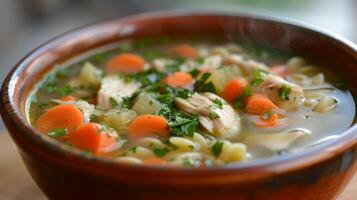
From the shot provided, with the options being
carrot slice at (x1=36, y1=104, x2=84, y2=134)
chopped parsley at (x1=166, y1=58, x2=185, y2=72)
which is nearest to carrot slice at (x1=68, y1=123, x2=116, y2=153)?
carrot slice at (x1=36, y1=104, x2=84, y2=134)

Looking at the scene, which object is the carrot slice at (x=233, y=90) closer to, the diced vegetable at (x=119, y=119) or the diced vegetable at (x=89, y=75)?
the diced vegetable at (x=119, y=119)

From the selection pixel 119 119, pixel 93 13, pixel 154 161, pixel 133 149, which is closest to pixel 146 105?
pixel 119 119

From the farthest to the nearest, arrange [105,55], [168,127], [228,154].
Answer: [105,55]
[168,127]
[228,154]

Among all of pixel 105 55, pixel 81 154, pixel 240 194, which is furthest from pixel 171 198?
pixel 105 55

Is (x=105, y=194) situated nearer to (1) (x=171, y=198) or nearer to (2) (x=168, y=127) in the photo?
(1) (x=171, y=198)

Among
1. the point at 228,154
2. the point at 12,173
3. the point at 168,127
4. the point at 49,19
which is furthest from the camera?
the point at 49,19

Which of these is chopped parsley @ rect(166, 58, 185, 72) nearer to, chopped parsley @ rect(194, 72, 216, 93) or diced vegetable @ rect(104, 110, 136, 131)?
chopped parsley @ rect(194, 72, 216, 93)

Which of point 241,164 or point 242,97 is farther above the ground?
point 242,97

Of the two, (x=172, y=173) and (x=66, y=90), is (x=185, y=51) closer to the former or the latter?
(x=66, y=90)
